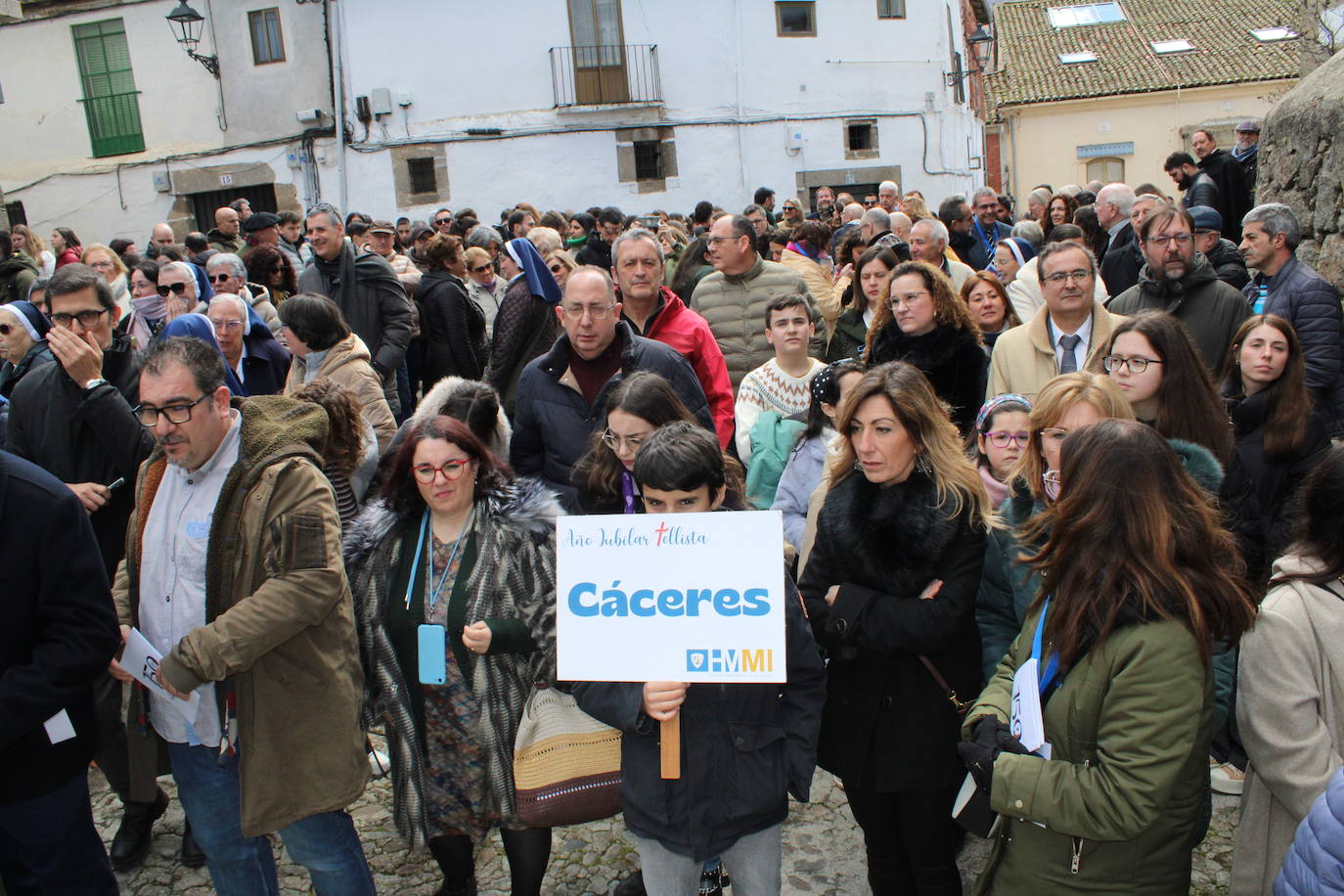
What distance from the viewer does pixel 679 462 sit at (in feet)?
8.98

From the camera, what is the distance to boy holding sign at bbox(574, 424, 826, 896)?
103 inches

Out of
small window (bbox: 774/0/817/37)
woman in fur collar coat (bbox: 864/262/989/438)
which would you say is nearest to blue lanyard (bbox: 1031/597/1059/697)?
woman in fur collar coat (bbox: 864/262/989/438)

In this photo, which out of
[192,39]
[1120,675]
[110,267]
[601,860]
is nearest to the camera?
[1120,675]

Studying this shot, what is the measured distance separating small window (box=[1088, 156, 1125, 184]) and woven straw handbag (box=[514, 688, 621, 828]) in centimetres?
3263

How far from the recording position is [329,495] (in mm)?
2992

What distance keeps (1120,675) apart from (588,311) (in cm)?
253

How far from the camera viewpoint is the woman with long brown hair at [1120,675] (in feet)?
7.09

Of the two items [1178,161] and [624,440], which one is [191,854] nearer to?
[624,440]

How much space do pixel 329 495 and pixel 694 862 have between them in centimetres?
150

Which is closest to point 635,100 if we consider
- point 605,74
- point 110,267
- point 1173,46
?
point 605,74

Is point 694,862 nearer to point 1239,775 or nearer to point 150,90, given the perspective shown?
point 1239,775

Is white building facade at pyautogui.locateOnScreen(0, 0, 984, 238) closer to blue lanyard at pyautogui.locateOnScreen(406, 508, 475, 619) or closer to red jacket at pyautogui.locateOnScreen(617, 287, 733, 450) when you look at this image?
red jacket at pyautogui.locateOnScreen(617, 287, 733, 450)

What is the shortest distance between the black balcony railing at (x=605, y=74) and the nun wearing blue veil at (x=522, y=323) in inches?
638

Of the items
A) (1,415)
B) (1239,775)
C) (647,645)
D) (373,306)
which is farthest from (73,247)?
(1239,775)
